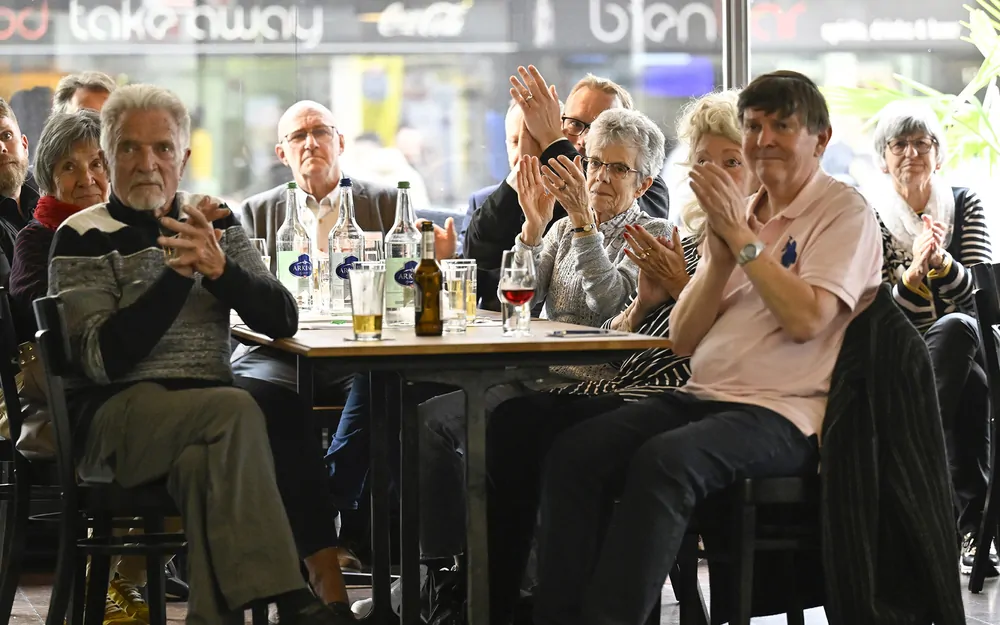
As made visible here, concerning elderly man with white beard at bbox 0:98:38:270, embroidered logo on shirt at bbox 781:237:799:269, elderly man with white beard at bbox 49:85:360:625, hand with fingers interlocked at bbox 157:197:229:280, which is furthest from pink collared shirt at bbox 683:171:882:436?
elderly man with white beard at bbox 0:98:38:270

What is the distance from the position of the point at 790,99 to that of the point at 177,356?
55.3 inches

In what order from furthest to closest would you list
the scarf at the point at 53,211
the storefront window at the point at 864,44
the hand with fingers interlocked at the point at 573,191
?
the storefront window at the point at 864,44 < the scarf at the point at 53,211 < the hand with fingers interlocked at the point at 573,191

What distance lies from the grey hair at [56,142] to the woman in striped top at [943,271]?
7.97 ft

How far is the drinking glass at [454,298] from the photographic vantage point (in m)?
2.74

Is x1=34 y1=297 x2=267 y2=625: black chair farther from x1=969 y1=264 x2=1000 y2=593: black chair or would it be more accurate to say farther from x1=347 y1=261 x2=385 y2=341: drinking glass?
x1=969 y1=264 x2=1000 y2=593: black chair

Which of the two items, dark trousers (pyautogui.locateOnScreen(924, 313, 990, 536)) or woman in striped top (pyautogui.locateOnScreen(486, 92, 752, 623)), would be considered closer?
woman in striped top (pyautogui.locateOnScreen(486, 92, 752, 623))

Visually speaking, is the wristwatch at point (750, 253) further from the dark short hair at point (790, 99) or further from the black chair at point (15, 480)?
the black chair at point (15, 480)

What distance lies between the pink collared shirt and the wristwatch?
0.36 ft

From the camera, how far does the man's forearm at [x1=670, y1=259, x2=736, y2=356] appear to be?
272cm

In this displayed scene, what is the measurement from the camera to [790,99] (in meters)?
2.74

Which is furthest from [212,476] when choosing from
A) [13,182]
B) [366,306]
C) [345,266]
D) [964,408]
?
[964,408]

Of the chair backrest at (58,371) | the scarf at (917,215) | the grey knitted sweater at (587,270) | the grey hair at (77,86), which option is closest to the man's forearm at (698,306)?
the grey knitted sweater at (587,270)

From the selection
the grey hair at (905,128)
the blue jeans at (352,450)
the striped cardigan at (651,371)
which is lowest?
the blue jeans at (352,450)

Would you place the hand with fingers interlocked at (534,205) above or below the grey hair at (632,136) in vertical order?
below
